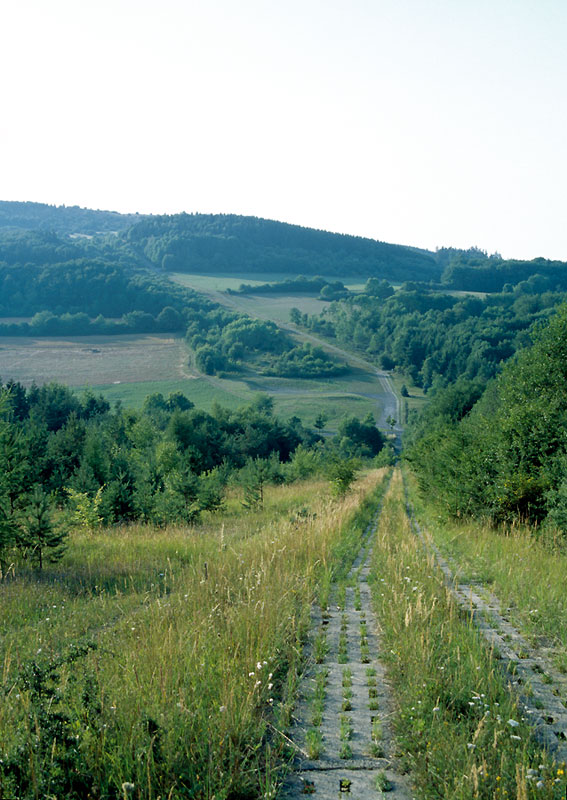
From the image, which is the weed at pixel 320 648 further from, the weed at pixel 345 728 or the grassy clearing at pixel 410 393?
the grassy clearing at pixel 410 393

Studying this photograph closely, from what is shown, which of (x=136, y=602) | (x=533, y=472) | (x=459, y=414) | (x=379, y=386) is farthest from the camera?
(x=379, y=386)

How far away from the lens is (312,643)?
5.58m

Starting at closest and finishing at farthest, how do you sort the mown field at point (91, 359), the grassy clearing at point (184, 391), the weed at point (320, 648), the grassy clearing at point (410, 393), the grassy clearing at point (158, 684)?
1. the grassy clearing at point (158, 684)
2. the weed at point (320, 648)
3. the grassy clearing at point (184, 391)
4. the mown field at point (91, 359)
5. the grassy clearing at point (410, 393)

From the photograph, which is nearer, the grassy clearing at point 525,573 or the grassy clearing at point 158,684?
the grassy clearing at point 158,684

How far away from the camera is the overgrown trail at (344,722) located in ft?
11.2

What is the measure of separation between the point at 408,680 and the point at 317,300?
190 meters

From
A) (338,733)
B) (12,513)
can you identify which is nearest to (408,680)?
(338,733)

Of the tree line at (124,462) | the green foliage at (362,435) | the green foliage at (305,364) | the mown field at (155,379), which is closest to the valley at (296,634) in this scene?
the tree line at (124,462)

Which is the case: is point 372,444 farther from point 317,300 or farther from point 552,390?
point 317,300

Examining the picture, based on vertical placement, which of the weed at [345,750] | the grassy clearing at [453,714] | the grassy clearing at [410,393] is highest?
the grassy clearing at [453,714]

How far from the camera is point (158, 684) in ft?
13.9

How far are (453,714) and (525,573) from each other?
4246mm

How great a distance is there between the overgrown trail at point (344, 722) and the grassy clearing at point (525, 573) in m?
1.70

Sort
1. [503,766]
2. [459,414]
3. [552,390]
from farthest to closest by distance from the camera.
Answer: [459,414] < [552,390] < [503,766]
